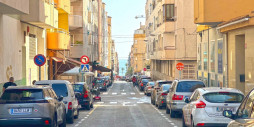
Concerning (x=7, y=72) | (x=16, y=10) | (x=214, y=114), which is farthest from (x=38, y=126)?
(x=7, y=72)

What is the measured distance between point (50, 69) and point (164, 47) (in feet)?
63.3

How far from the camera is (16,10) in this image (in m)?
21.8

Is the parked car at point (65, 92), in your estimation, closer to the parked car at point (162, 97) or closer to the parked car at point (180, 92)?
the parked car at point (180, 92)

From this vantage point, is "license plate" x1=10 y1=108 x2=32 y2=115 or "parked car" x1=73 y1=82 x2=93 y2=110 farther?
"parked car" x1=73 y1=82 x2=93 y2=110

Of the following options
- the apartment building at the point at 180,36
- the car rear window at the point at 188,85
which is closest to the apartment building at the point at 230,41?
the car rear window at the point at 188,85

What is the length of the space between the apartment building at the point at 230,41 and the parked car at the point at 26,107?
12.8m

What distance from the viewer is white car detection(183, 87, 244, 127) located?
15.2 metres

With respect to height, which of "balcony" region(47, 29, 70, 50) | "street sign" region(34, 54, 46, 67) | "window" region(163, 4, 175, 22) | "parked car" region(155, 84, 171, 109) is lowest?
"parked car" region(155, 84, 171, 109)

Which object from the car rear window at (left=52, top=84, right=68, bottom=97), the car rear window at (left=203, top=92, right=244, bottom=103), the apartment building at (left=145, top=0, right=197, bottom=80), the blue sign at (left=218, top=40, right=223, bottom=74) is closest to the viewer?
the car rear window at (left=203, top=92, right=244, bottom=103)

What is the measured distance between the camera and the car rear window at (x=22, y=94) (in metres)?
15.2

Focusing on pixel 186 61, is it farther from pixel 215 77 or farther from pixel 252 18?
pixel 252 18

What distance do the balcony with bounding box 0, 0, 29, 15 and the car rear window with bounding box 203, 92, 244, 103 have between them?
830 centimetres

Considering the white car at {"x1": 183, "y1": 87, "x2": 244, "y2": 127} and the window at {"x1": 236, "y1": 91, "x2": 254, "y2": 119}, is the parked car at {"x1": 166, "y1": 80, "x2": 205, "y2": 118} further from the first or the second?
the window at {"x1": 236, "y1": 91, "x2": 254, "y2": 119}

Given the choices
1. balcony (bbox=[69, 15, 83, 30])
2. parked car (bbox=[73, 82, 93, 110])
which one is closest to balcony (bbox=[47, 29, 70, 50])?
parked car (bbox=[73, 82, 93, 110])
